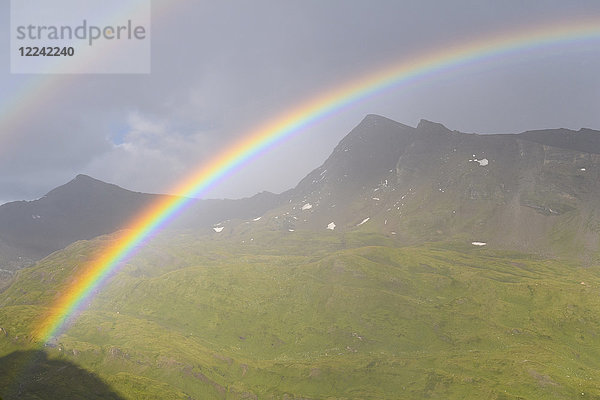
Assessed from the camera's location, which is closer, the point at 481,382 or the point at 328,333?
the point at 481,382

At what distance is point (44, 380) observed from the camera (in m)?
105

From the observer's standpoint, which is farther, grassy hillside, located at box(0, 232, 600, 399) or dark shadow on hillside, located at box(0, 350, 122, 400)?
grassy hillside, located at box(0, 232, 600, 399)

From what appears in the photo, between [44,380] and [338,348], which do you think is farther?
[338,348]

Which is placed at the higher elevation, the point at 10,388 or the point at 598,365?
the point at 10,388

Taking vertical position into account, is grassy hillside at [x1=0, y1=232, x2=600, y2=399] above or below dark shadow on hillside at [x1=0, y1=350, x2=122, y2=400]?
below

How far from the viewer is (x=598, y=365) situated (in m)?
145

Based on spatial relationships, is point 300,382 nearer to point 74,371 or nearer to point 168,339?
point 168,339

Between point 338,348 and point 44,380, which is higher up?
point 44,380

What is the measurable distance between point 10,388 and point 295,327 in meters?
112

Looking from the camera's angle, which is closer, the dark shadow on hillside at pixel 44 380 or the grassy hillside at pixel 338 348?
the dark shadow on hillside at pixel 44 380

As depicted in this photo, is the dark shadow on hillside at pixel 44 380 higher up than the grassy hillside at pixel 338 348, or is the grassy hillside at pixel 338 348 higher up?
the dark shadow on hillside at pixel 44 380

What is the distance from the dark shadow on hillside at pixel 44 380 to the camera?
320 feet

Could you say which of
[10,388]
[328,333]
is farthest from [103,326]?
[328,333]

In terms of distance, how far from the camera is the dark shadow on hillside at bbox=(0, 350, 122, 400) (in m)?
97.6
